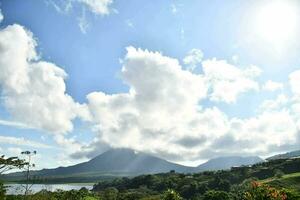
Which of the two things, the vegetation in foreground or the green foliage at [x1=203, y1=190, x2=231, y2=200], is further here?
the vegetation in foreground

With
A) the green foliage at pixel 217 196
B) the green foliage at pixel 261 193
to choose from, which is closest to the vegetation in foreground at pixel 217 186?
the green foliage at pixel 217 196

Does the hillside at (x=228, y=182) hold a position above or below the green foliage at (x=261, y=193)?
above

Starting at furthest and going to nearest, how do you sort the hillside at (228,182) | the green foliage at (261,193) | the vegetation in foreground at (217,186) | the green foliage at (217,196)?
1. the hillside at (228,182)
2. the vegetation in foreground at (217,186)
3. the green foliage at (217,196)
4. the green foliage at (261,193)

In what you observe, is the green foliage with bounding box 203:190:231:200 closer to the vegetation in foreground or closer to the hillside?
the vegetation in foreground

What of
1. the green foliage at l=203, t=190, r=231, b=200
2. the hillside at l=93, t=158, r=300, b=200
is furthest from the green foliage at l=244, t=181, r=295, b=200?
the hillside at l=93, t=158, r=300, b=200

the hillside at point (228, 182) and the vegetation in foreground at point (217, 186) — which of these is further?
the hillside at point (228, 182)

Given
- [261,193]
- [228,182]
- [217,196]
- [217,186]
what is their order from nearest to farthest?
[261,193] → [217,196] → [228,182] → [217,186]

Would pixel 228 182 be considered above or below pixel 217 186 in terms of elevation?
above

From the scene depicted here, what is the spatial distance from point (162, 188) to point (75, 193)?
270 feet

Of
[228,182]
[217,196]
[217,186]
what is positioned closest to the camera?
[217,196]

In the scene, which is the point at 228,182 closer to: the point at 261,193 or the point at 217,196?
the point at 217,196

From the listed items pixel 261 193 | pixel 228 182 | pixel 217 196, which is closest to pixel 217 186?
pixel 228 182

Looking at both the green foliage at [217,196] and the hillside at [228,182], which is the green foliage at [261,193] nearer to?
the green foliage at [217,196]

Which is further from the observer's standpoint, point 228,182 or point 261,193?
point 228,182
